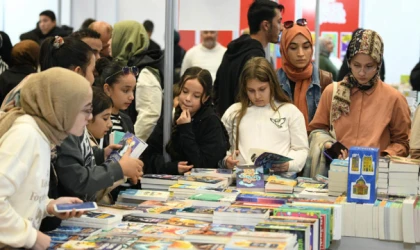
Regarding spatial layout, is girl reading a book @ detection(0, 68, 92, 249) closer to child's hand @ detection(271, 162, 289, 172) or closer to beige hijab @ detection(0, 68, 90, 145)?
beige hijab @ detection(0, 68, 90, 145)

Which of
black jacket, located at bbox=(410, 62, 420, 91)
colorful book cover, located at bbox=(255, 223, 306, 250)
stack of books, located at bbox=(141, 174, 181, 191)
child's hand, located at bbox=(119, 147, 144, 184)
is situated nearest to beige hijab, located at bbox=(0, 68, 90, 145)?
child's hand, located at bbox=(119, 147, 144, 184)

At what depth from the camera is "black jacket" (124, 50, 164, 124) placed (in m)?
5.77

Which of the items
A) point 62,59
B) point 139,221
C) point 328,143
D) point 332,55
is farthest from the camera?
point 332,55

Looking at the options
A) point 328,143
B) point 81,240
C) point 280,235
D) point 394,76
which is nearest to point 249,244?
point 280,235

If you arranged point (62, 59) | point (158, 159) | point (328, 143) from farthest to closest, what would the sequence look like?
point (158, 159)
point (328, 143)
point (62, 59)

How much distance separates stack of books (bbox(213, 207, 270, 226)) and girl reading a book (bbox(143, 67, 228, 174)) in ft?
4.43

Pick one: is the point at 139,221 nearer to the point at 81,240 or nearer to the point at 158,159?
the point at 81,240

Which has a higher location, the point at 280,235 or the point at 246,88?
the point at 246,88

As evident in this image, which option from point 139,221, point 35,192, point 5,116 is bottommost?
point 139,221

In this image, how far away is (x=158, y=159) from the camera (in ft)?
16.0

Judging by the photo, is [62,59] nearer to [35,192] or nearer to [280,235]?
[35,192]

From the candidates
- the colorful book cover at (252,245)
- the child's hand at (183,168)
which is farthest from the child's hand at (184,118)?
the colorful book cover at (252,245)

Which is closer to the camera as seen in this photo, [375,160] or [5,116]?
[5,116]

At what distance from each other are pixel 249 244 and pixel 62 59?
172cm
